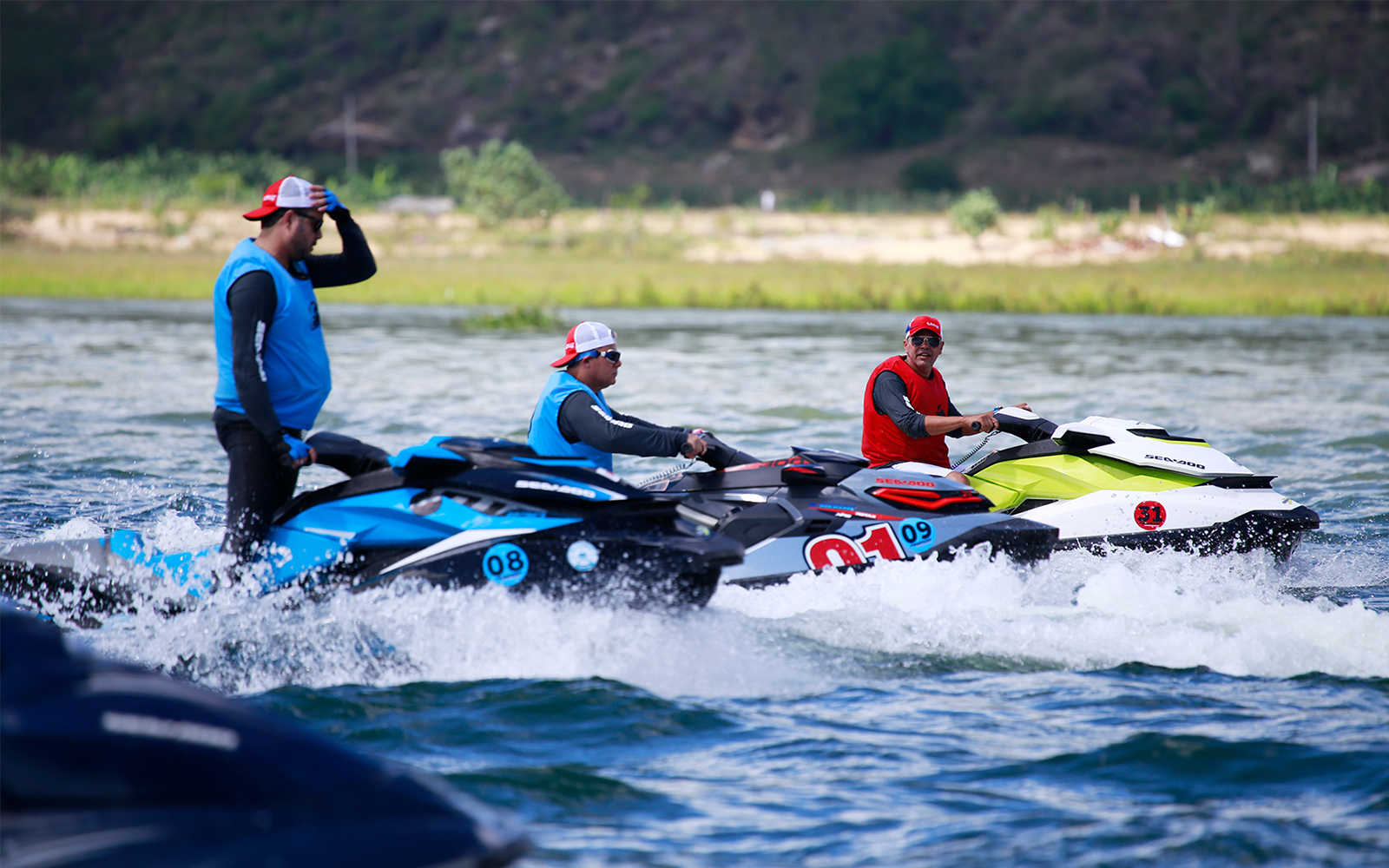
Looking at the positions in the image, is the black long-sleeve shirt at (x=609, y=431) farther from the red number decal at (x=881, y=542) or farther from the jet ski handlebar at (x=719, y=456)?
the red number decal at (x=881, y=542)

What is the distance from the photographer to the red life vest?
783 centimetres

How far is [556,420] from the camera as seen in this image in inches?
250

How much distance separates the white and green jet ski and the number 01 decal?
3.24 ft

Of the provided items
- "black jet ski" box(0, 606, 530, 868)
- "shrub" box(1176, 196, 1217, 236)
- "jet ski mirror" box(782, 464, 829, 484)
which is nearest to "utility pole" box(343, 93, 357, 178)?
"shrub" box(1176, 196, 1217, 236)

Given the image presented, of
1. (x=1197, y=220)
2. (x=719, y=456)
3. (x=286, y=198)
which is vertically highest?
(x=1197, y=220)

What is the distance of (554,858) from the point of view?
377cm

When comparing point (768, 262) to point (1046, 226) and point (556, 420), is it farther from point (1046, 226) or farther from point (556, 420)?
point (556, 420)

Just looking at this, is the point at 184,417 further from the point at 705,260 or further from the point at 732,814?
the point at 705,260

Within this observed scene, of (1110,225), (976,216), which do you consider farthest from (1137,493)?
(1110,225)

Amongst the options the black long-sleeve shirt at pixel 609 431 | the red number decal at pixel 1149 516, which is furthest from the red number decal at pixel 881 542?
the red number decal at pixel 1149 516

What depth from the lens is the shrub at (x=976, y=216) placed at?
4494 cm

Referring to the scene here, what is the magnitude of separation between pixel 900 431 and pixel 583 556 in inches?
123

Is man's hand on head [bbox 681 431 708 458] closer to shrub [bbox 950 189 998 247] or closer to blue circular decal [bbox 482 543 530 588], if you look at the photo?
blue circular decal [bbox 482 543 530 588]

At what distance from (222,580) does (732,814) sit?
2.33m
